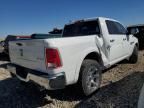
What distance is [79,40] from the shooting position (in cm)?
410

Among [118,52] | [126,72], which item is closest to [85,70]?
[118,52]

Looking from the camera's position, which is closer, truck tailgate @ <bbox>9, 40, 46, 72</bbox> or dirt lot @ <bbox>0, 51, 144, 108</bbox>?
truck tailgate @ <bbox>9, 40, 46, 72</bbox>

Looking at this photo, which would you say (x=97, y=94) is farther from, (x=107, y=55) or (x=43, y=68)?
(x=43, y=68)

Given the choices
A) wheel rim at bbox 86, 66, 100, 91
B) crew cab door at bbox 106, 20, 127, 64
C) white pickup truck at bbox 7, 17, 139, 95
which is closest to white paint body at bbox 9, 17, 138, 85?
white pickup truck at bbox 7, 17, 139, 95

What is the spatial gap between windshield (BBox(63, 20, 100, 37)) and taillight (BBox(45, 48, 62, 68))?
2035 millimetres

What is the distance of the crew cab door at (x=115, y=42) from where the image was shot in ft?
18.0

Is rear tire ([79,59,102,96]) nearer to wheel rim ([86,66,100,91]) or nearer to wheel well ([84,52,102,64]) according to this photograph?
wheel rim ([86,66,100,91])

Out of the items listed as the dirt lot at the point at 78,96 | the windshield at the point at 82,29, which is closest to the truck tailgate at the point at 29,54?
the dirt lot at the point at 78,96

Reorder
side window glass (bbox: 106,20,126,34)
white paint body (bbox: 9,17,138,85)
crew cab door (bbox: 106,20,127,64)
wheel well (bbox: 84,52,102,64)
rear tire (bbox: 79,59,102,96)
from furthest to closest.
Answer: side window glass (bbox: 106,20,126,34), crew cab door (bbox: 106,20,127,64), wheel well (bbox: 84,52,102,64), rear tire (bbox: 79,59,102,96), white paint body (bbox: 9,17,138,85)

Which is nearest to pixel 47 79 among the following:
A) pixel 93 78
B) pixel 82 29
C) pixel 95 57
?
pixel 93 78

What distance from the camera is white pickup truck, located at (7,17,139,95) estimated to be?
A: 3.50 meters

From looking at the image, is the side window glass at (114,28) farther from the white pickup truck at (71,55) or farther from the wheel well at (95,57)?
the wheel well at (95,57)

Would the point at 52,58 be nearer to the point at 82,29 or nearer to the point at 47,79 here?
the point at 47,79

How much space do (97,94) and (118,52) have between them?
6.15 ft
